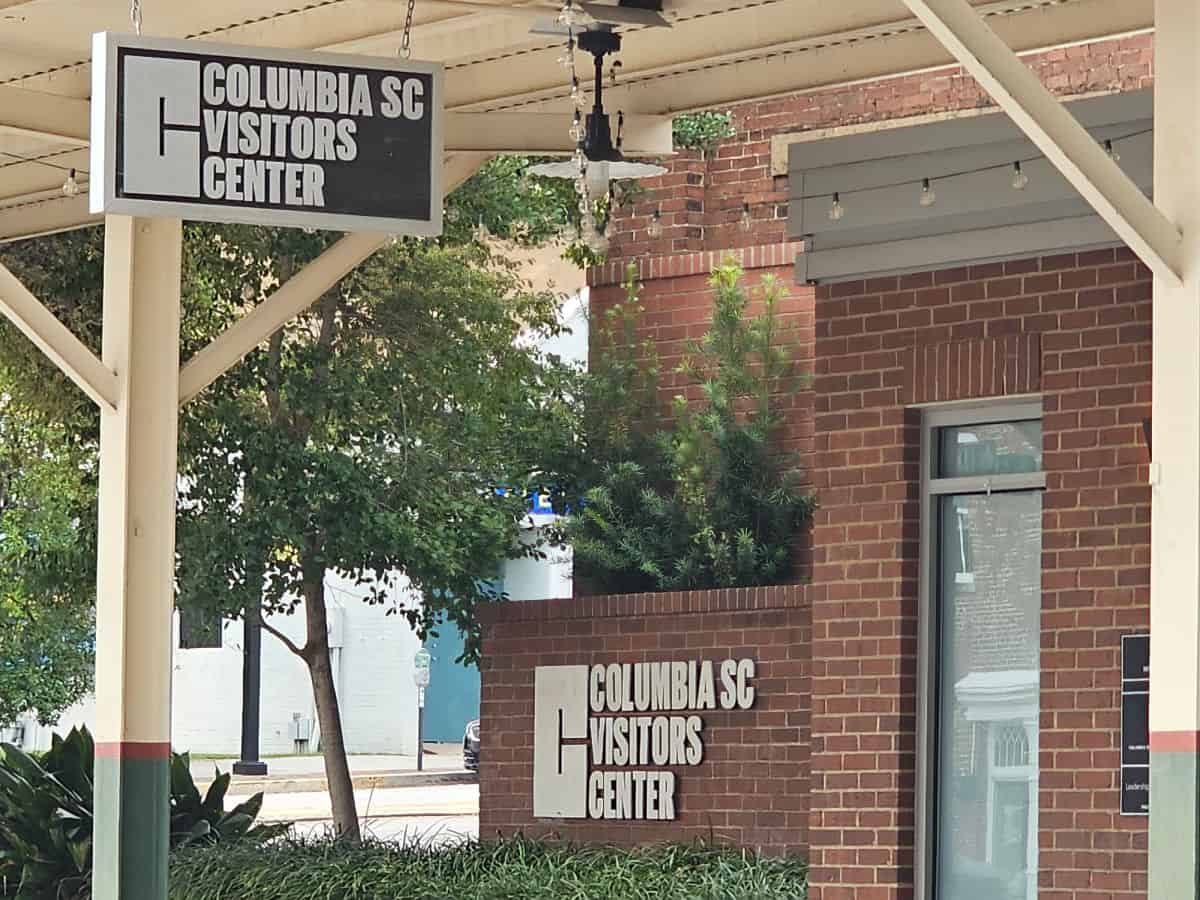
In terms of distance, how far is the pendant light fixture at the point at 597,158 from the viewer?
32.3 ft

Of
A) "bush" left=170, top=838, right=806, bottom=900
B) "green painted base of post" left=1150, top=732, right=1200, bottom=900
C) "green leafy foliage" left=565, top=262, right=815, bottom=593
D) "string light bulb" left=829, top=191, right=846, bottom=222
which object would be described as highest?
"string light bulb" left=829, top=191, right=846, bottom=222

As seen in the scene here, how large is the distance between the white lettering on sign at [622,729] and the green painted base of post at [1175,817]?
7059mm

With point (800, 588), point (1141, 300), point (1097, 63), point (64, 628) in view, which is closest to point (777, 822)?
point (800, 588)

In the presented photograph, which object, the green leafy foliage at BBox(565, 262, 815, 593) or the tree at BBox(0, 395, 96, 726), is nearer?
the green leafy foliage at BBox(565, 262, 815, 593)

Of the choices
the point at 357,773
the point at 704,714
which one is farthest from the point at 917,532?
the point at 357,773

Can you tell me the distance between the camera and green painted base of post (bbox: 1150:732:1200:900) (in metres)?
7.37

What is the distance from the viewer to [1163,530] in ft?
24.5

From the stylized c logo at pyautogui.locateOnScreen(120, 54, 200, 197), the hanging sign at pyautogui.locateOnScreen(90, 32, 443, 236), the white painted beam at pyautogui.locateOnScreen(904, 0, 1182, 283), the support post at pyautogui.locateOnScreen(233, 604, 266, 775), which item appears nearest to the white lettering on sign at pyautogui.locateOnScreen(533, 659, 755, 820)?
the hanging sign at pyautogui.locateOnScreen(90, 32, 443, 236)

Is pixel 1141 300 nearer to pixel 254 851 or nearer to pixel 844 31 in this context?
pixel 844 31

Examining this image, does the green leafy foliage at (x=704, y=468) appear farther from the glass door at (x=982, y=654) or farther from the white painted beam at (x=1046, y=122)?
the white painted beam at (x=1046, y=122)

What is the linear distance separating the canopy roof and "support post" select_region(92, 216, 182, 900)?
962mm

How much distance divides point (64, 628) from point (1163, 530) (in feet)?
55.3

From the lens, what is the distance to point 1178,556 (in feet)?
24.3

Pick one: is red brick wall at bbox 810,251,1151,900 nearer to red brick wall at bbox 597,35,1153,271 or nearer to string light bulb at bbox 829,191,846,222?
string light bulb at bbox 829,191,846,222
